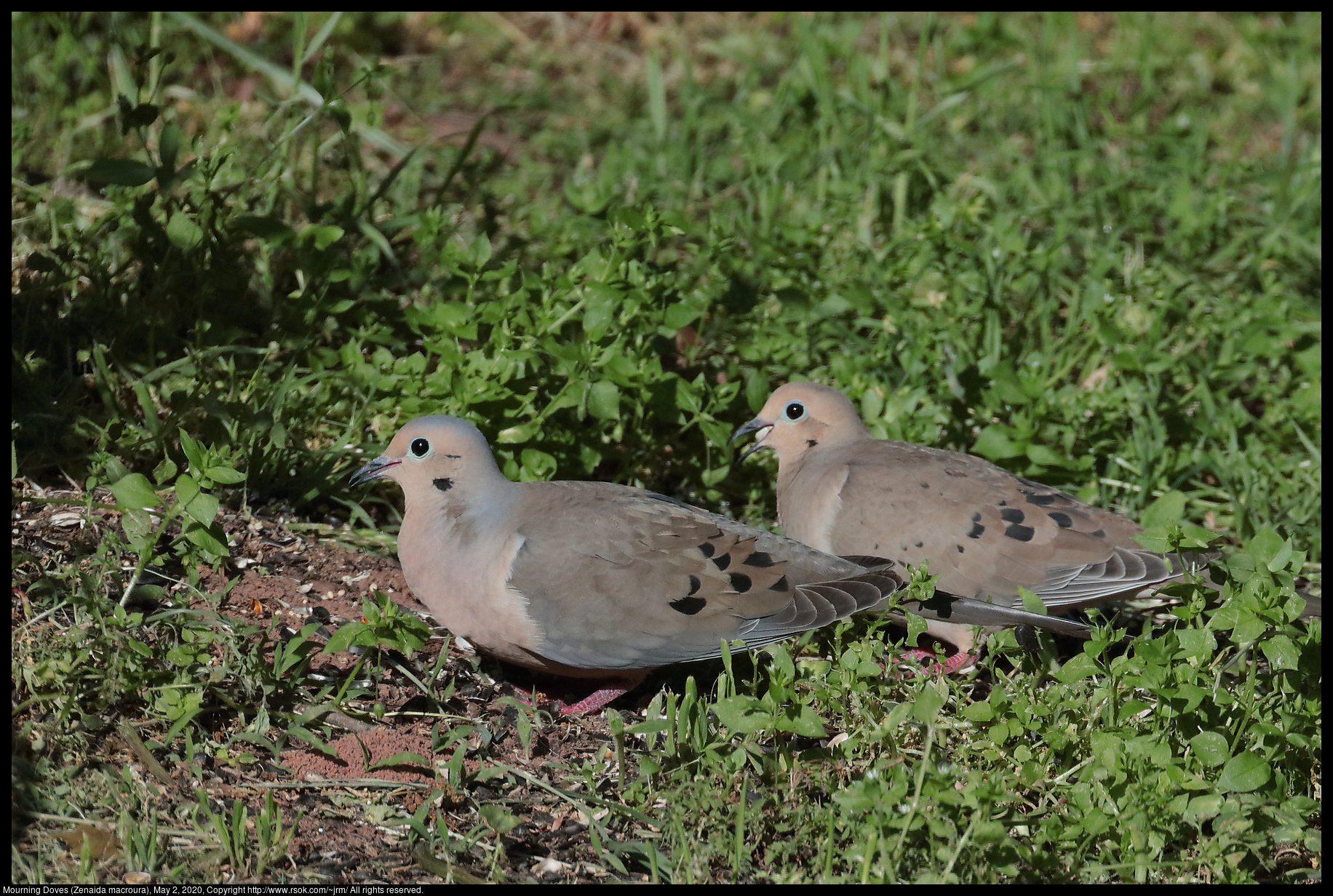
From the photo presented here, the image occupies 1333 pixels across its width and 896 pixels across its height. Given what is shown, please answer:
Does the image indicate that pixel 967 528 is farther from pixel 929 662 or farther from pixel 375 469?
pixel 375 469

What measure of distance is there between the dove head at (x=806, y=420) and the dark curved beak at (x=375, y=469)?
3.95ft

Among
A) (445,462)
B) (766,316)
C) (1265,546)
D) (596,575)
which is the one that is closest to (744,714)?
(596,575)

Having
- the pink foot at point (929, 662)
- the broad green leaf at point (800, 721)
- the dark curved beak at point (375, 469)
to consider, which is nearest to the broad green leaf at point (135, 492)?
the dark curved beak at point (375, 469)

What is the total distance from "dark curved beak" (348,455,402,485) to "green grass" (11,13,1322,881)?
0.29 metres

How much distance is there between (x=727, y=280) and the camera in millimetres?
4852

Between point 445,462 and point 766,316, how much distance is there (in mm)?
1732

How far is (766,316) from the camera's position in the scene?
16.1 ft

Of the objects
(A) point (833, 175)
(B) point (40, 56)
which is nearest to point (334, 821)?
(A) point (833, 175)

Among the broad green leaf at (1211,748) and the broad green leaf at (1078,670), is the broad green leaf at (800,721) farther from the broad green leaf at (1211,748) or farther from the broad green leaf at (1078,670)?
the broad green leaf at (1211,748)

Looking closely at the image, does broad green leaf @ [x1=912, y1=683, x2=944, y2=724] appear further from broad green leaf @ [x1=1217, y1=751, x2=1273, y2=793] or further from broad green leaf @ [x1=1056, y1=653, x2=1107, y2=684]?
broad green leaf @ [x1=1217, y1=751, x2=1273, y2=793]

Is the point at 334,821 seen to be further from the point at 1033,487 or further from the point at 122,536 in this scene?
the point at 1033,487

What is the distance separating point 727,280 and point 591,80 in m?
2.60

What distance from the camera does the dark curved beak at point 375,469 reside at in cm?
371

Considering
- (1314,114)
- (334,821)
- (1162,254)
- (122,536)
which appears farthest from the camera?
(1314,114)
